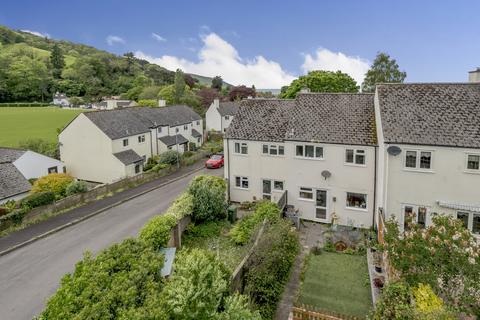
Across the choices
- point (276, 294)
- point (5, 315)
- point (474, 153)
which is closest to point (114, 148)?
point (5, 315)

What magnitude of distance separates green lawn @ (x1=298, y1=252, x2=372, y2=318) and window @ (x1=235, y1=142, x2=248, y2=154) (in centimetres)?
1096

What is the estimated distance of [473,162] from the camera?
18078 mm

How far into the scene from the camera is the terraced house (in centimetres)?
1862

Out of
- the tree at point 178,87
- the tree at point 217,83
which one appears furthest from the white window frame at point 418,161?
the tree at point 217,83

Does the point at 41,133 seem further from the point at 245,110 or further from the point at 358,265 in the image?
the point at 358,265

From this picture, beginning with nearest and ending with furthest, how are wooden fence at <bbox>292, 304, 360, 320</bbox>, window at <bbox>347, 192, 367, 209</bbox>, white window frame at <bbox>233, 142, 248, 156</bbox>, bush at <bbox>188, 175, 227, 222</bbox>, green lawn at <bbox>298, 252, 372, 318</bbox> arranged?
1. wooden fence at <bbox>292, 304, 360, 320</bbox>
2. green lawn at <bbox>298, 252, 372, 318</bbox>
3. bush at <bbox>188, 175, 227, 222</bbox>
4. window at <bbox>347, 192, 367, 209</bbox>
5. white window frame at <bbox>233, 142, 248, 156</bbox>

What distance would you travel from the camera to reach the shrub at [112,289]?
9578 millimetres

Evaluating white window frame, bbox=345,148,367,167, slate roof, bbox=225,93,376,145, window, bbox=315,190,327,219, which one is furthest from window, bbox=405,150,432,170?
window, bbox=315,190,327,219

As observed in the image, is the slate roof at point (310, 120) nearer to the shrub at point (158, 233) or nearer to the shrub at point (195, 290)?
the shrub at point (158, 233)

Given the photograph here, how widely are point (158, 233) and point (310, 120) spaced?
14.1 m

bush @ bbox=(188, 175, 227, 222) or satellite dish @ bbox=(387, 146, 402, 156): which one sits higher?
satellite dish @ bbox=(387, 146, 402, 156)

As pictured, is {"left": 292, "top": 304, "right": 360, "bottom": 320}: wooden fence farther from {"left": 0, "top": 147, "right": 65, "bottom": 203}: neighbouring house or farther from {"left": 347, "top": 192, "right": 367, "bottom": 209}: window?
{"left": 0, "top": 147, "right": 65, "bottom": 203}: neighbouring house

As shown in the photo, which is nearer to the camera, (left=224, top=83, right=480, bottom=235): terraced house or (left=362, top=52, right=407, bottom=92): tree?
(left=224, top=83, right=480, bottom=235): terraced house

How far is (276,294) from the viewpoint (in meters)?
15.3
